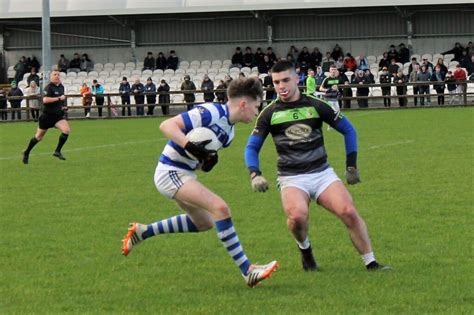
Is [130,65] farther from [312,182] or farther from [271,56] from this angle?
[312,182]

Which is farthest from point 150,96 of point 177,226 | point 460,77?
point 177,226

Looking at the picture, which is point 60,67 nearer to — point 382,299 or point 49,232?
point 49,232

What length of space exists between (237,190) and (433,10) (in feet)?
114

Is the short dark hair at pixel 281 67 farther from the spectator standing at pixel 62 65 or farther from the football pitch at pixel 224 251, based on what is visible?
the spectator standing at pixel 62 65

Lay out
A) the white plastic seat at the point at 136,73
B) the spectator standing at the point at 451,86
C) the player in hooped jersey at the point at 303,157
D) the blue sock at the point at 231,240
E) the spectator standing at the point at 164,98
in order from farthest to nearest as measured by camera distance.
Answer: the white plastic seat at the point at 136,73
the spectator standing at the point at 164,98
the spectator standing at the point at 451,86
the player in hooped jersey at the point at 303,157
the blue sock at the point at 231,240

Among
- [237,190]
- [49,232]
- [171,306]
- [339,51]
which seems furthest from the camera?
[339,51]

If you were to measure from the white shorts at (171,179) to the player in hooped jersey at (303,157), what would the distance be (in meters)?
0.58

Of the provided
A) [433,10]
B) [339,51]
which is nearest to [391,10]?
[433,10]

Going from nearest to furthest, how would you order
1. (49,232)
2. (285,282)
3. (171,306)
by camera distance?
(171,306), (285,282), (49,232)

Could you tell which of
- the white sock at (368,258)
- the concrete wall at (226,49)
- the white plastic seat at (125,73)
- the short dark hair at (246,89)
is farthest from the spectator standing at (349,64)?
the short dark hair at (246,89)

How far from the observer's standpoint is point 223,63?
163ft

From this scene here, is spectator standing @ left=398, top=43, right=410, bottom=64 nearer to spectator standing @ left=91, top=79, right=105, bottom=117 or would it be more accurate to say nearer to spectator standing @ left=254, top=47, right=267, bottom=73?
spectator standing @ left=254, top=47, right=267, bottom=73

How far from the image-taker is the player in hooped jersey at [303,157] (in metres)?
9.02

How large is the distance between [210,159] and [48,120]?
47.9ft
